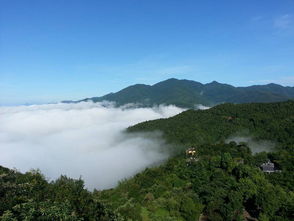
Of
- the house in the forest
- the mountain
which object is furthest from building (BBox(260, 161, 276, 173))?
the mountain

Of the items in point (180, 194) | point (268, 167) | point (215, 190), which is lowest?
point (268, 167)

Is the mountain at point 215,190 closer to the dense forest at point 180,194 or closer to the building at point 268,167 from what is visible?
the dense forest at point 180,194

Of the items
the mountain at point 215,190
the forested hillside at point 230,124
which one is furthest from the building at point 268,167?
the forested hillside at point 230,124

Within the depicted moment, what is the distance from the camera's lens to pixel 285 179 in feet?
150

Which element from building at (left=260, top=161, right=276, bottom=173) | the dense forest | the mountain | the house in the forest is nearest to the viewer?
the dense forest

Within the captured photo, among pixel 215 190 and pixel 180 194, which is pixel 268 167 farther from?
pixel 180 194

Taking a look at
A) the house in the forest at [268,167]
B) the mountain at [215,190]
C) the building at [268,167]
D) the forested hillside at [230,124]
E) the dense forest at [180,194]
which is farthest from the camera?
the forested hillside at [230,124]

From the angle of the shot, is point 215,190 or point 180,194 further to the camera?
point 180,194

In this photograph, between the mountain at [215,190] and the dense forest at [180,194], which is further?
the mountain at [215,190]

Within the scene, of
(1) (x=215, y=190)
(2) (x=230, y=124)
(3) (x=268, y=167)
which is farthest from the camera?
(2) (x=230, y=124)

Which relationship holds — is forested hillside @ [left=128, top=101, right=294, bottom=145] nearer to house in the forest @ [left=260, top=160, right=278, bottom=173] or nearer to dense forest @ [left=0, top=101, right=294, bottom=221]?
dense forest @ [left=0, top=101, right=294, bottom=221]

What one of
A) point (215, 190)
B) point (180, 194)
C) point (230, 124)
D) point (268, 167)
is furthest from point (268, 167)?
point (230, 124)

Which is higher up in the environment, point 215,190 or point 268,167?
point 215,190

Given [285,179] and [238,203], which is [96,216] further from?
[285,179]
